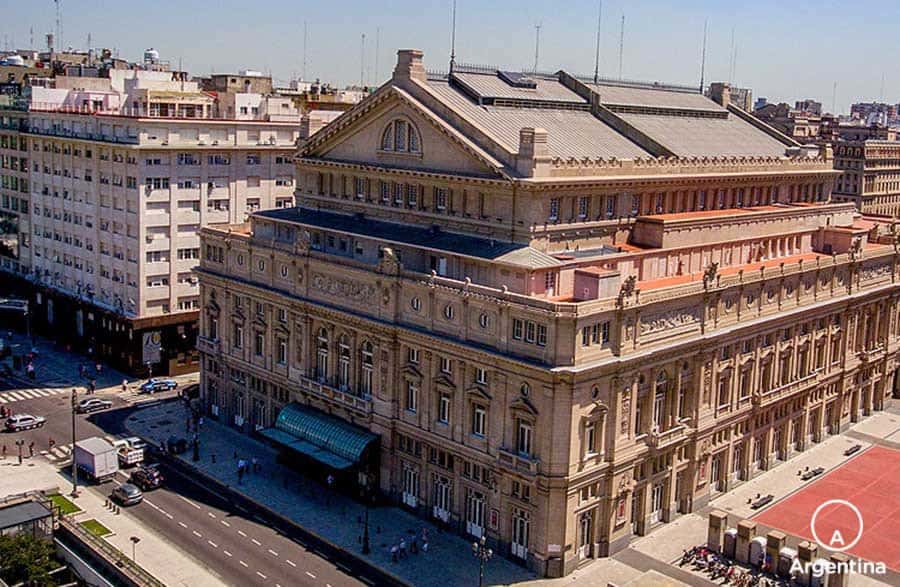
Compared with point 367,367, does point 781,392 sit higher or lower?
lower

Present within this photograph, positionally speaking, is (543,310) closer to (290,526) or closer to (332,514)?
(332,514)

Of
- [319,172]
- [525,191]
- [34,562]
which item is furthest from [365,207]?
[34,562]

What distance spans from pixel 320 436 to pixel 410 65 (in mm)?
36699

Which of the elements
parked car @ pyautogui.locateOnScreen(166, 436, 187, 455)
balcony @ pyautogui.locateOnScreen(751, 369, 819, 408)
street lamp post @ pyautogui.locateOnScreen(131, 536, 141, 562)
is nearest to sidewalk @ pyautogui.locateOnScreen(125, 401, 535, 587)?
parked car @ pyautogui.locateOnScreen(166, 436, 187, 455)

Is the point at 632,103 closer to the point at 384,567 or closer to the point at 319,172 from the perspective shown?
the point at 319,172

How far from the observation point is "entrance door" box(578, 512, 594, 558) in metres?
78.4

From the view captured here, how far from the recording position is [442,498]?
85250 millimetres

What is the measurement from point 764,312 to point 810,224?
25.4m

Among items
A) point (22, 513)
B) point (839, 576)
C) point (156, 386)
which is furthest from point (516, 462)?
point (156, 386)

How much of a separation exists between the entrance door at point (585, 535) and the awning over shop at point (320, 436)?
20.9 metres

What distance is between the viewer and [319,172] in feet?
354

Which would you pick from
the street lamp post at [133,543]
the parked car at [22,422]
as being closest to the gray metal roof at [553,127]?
the street lamp post at [133,543]

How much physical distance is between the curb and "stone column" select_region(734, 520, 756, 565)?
2691 cm

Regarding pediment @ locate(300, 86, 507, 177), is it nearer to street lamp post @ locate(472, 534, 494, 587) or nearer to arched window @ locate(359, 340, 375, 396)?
arched window @ locate(359, 340, 375, 396)
